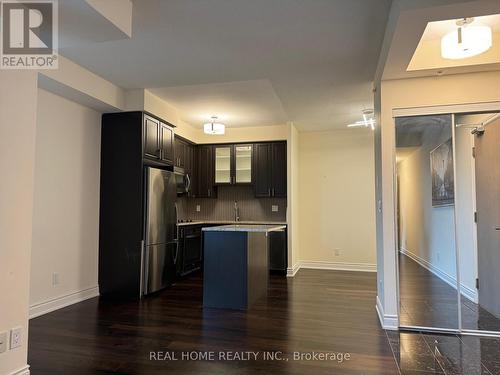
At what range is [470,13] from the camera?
2154 millimetres

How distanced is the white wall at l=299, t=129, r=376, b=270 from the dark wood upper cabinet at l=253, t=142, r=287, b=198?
492 millimetres

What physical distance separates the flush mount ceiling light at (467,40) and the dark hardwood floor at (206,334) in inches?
94.1

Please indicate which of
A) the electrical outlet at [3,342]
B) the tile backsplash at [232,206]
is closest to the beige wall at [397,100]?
the electrical outlet at [3,342]

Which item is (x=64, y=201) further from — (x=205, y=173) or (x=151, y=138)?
(x=205, y=173)

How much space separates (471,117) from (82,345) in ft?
13.4

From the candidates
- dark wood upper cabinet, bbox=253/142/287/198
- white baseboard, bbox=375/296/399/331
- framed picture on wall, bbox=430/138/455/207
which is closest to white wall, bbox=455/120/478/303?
framed picture on wall, bbox=430/138/455/207

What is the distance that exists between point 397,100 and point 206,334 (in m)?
2.83

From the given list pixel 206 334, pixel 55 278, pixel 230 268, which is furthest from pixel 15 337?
pixel 230 268

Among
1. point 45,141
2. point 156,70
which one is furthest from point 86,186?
point 156,70

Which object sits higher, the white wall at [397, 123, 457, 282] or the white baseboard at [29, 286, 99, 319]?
the white wall at [397, 123, 457, 282]

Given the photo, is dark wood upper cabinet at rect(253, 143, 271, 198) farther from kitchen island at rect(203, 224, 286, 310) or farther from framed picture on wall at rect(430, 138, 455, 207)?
framed picture on wall at rect(430, 138, 455, 207)

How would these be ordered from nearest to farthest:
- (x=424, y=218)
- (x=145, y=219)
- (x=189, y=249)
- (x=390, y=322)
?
(x=390, y=322)
(x=424, y=218)
(x=145, y=219)
(x=189, y=249)

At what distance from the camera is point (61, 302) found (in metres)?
3.75

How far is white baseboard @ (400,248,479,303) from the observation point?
3188mm
